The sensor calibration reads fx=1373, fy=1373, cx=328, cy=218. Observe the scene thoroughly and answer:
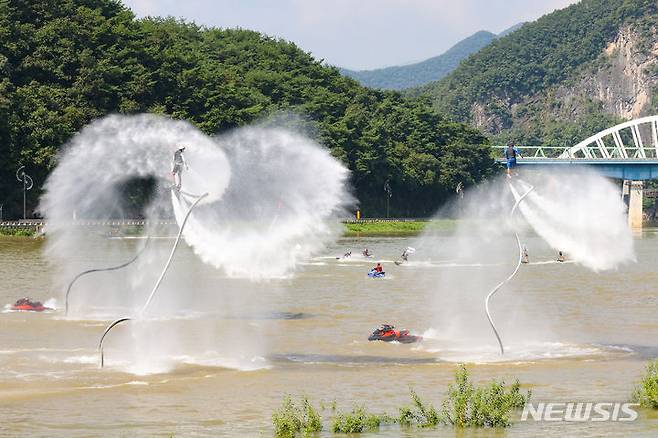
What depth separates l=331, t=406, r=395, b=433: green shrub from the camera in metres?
33.7

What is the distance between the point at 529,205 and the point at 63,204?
1956 centimetres

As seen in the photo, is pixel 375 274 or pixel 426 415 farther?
pixel 375 274

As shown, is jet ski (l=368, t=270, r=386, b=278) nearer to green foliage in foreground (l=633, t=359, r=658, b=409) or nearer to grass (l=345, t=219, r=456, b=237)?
green foliage in foreground (l=633, t=359, r=658, b=409)

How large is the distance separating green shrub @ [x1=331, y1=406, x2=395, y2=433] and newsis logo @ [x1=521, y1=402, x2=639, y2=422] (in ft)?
13.0

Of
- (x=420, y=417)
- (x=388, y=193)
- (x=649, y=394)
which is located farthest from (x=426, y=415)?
(x=388, y=193)

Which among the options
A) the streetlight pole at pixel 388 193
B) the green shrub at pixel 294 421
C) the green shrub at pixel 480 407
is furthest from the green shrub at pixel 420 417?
the streetlight pole at pixel 388 193

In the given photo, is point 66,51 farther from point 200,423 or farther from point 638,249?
point 200,423

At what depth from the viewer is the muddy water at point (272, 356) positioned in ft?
119

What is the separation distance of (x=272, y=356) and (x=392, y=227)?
118 metres

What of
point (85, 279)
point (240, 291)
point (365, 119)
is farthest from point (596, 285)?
point (365, 119)

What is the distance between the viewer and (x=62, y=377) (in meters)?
41.0

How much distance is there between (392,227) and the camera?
16350 centimetres

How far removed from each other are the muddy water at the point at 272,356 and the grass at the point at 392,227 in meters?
81.2

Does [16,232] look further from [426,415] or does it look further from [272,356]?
[426,415]
